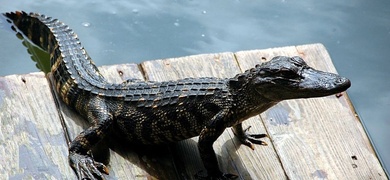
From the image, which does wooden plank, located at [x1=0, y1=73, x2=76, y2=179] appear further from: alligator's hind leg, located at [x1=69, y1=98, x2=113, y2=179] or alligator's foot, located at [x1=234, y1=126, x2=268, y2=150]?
alligator's foot, located at [x1=234, y1=126, x2=268, y2=150]

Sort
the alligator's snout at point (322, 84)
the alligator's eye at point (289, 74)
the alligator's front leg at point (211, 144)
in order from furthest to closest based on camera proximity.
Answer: the alligator's front leg at point (211, 144), the alligator's eye at point (289, 74), the alligator's snout at point (322, 84)

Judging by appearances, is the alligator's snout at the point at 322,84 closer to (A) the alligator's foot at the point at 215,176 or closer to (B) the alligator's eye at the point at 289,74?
(B) the alligator's eye at the point at 289,74

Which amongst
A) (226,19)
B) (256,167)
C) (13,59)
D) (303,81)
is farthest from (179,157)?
(226,19)

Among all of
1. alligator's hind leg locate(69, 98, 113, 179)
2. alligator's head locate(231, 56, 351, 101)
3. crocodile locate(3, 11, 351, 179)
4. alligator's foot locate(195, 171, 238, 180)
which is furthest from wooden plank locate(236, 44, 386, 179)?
alligator's hind leg locate(69, 98, 113, 179)

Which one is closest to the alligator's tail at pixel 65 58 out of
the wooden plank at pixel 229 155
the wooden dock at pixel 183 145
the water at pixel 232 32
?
the wooden dock at pixel 183 145

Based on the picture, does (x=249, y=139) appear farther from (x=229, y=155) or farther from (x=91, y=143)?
(x=91, y=143)

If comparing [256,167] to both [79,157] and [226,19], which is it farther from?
[226,19]
